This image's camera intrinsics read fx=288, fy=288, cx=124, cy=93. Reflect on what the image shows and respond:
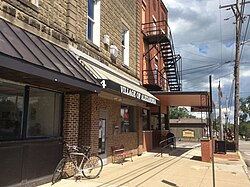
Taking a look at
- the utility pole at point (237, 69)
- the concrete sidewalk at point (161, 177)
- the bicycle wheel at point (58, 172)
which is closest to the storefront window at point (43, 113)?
the bicycle wheel at point (58, 172)

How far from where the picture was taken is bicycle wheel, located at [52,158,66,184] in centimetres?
848

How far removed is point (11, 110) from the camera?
7289mm

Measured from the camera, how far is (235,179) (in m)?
10.1

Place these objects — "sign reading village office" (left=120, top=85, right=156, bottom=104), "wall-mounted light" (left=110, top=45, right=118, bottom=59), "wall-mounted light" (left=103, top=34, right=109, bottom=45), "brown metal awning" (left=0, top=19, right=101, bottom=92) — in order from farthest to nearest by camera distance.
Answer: "wall-mounted light" (left=110, top=45, right=118, bottom=59), "wall-mounted light" (left=103, top=34, right=109, bottom=45), "sign reading village office" (left=120, top=85, right=156, bottom=104), "brown metal awning" (left=0, top=19, right=101, bottom=92)

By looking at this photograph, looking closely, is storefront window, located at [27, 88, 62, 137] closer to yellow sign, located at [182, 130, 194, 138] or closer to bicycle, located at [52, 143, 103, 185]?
bicycle, located at [52, 143, 103, 185]

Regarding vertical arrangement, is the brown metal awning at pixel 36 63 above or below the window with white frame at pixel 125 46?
below

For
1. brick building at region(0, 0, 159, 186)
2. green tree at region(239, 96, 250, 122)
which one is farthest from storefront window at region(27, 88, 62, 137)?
green tree at region(239, 96, 250, 122)

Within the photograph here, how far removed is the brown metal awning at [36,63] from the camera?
19.0ft

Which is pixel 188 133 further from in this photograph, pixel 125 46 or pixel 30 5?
pixel 30 5

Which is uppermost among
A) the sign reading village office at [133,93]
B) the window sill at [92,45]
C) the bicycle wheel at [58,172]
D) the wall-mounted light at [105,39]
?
the wall-mounted light at [105,39]

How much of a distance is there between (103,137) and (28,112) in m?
5.14

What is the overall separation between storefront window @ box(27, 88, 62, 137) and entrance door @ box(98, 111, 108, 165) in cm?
333

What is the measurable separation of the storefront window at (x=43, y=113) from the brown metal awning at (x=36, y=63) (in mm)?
352

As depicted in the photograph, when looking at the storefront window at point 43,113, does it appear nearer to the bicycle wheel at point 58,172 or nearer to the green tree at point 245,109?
the bicycle wheel at point 58,172
